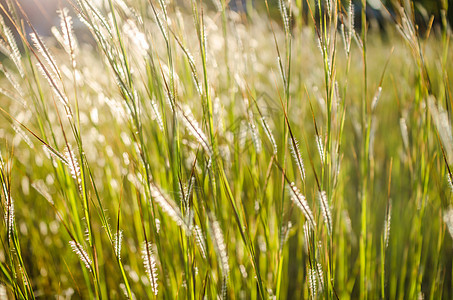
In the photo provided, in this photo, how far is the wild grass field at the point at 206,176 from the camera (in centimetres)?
47

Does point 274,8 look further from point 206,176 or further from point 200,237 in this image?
point 200,237

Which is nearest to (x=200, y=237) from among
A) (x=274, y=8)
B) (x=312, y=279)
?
(x=312, y=279)

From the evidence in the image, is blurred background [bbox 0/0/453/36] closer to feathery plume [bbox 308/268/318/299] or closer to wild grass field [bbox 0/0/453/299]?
wild grass field [bbox 0/0/453/299]

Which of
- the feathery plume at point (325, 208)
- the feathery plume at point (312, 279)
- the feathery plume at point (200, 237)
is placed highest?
the feathery plume at point (325, 208)

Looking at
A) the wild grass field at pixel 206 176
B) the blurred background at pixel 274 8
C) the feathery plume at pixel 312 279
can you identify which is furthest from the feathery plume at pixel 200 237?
the blurred background at pixel 274 8

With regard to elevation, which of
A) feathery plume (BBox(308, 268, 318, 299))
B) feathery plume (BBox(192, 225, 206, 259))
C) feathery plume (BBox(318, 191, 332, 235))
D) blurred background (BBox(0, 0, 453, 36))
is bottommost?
feathery plume (BBox(308, 268, 318, 299))

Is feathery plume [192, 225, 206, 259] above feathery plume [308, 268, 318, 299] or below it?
above

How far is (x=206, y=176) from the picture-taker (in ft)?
2.24

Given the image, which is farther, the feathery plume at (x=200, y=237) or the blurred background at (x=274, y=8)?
the blurred background at (x=274, y=8)

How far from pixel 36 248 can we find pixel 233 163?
0.59m

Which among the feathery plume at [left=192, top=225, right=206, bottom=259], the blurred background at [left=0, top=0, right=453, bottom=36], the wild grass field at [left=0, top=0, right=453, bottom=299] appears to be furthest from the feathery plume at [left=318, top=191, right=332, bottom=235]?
the blurred background at [left=0, top=0, right=453, bottom=36]

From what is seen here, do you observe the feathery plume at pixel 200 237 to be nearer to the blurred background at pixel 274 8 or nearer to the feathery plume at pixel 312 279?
the feathery plume at pixel 312 279

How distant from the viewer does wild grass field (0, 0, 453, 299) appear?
470mm

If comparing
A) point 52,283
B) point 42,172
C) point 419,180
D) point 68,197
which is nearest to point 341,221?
point 419,180
